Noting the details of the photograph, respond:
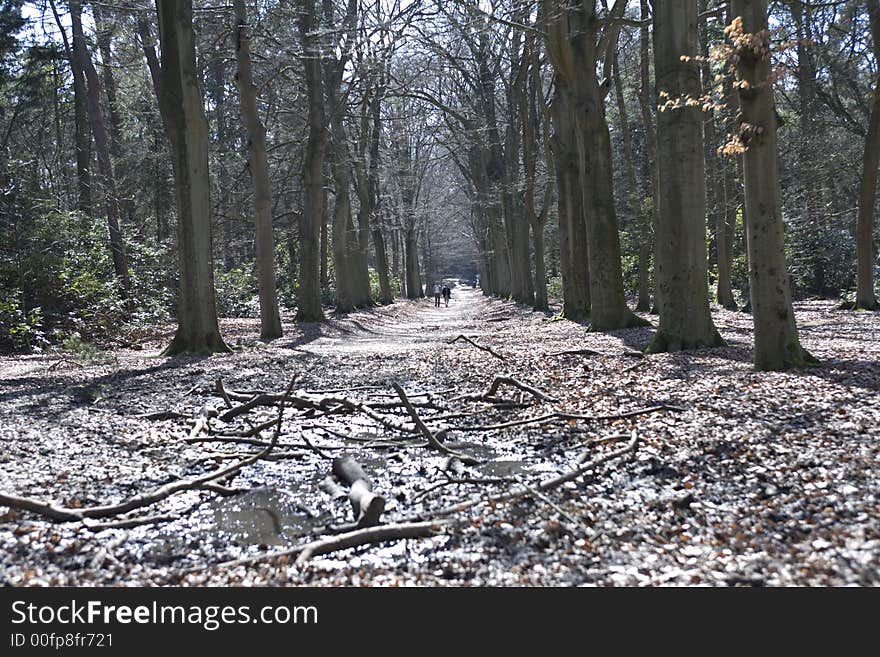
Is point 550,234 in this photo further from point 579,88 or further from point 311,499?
point 311,499

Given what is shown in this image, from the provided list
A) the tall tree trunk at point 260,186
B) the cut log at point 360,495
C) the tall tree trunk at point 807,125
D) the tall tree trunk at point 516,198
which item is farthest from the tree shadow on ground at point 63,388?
the tall tree trunk at point 807,125

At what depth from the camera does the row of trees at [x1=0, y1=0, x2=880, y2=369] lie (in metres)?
9.44

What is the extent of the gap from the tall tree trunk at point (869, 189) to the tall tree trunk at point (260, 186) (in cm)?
1407

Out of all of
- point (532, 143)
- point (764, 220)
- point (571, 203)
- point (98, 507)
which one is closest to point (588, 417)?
point (764, 220)

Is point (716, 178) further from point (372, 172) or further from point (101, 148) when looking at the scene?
point (101, 148)

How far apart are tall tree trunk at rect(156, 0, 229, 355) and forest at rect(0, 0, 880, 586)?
0.15 feet

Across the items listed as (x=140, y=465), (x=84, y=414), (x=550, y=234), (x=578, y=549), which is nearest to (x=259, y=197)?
(x=84, y=414)

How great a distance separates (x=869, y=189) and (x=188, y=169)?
15.0 meters

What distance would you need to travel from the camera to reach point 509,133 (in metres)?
26.2

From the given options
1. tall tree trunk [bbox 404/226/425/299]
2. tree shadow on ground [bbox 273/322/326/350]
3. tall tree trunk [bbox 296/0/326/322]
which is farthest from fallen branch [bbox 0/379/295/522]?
tall tree trunk [bbox 404/226/425/299]

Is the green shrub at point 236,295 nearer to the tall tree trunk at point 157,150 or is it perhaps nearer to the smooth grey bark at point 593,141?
the tall tree trunk at point 157,150

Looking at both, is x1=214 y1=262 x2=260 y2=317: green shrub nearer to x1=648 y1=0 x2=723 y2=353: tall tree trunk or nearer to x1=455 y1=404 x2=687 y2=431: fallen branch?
x1=648 y1=0 x2=723 y2=353: tall tree trunk

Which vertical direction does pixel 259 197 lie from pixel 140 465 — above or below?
above

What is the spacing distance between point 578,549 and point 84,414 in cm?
585
